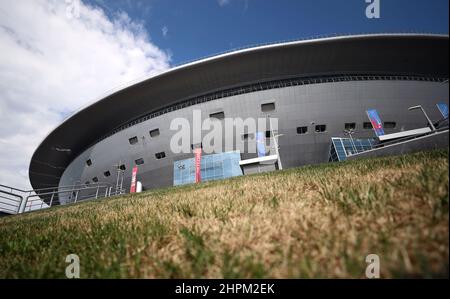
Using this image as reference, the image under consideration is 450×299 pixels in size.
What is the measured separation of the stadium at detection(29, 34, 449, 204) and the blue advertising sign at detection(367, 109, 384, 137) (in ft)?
4.85

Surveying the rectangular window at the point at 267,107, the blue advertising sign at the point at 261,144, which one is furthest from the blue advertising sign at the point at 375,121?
the blue advertising sign at the point at 261,144

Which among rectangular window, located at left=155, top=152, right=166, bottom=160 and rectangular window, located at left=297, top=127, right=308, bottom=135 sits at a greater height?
rectangular window, located at left=297, top=127, right=308, bottom=135

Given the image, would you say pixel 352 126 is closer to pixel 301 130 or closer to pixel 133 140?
pixel 301 130

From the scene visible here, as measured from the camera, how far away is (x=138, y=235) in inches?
82.4

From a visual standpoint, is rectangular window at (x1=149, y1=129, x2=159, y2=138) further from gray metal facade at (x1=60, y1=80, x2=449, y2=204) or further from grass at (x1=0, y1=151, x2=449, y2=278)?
grass at (x1=0, y1=151, x2=449, y2=278)

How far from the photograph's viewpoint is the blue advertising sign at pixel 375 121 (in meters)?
29.8

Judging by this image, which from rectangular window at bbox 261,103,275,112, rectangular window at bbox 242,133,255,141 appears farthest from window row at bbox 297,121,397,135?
rectangular window at bbox 242,133,255,141

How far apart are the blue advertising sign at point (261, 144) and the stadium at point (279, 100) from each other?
2.76ft

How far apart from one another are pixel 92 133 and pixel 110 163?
9.87 metres

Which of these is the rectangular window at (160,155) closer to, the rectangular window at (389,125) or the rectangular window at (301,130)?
the rectangular window at (301,130)

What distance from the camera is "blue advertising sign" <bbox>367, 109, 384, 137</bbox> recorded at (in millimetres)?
29828

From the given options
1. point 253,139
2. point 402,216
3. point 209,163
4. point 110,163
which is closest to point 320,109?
point 253,139
